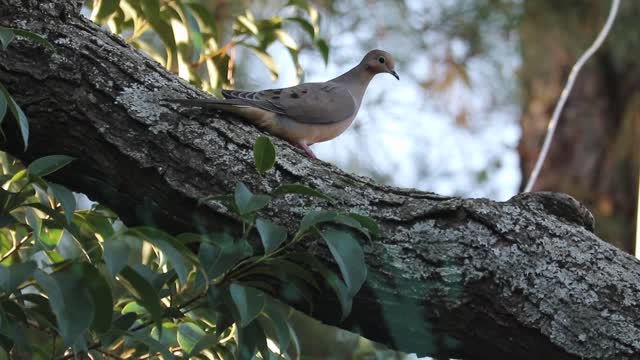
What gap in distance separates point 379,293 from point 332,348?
9.71 feet

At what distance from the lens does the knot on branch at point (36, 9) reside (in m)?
2.34

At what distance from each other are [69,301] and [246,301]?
364 millimetres

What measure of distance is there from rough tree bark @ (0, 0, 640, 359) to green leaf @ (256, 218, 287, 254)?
350 millimetres

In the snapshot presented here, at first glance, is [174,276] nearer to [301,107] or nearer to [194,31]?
[194,31]

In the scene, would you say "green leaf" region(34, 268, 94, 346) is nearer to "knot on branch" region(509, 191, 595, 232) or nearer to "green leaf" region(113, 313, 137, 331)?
"green leaf" region(113, 313, 137, 331)

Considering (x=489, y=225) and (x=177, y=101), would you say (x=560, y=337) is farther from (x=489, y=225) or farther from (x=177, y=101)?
(x=177, y=101)

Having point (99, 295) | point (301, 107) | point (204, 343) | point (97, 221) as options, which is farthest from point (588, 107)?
point (99, 295)

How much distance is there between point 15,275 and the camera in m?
1.54

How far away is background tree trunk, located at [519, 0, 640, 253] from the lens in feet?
18.3

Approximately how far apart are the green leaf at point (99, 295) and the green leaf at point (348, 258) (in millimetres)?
416

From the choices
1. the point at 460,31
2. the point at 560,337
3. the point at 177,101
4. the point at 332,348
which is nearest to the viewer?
the point at 560,337

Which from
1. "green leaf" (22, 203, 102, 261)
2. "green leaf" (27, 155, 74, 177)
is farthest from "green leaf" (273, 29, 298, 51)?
"green leaf" (27, 155, 74, 177)

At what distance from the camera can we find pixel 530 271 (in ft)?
7.07

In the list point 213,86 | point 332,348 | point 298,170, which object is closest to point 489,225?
point 298,170
